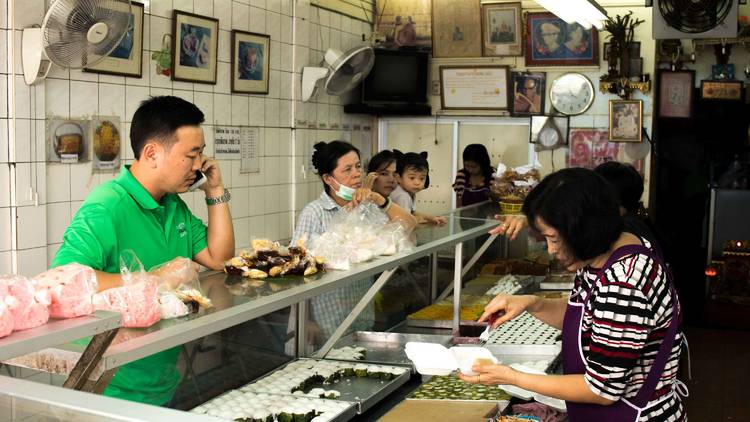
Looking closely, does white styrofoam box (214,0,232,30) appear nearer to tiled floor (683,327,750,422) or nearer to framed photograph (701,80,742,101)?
tiled floor (683,327,750,422)

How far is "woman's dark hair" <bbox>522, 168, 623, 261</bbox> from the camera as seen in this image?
2.47 m

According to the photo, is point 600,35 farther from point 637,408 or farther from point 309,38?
point 637,408

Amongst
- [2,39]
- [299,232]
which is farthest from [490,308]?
[2,39]

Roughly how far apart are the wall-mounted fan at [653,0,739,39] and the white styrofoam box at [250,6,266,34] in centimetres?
339

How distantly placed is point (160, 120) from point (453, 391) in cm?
155

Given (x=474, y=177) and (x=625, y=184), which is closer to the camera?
(x=625, y=184)

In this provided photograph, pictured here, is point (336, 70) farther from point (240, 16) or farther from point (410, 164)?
point (410, 164)

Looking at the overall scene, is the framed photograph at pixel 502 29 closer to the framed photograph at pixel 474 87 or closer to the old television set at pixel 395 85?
the framed photograph at pixel 474 87

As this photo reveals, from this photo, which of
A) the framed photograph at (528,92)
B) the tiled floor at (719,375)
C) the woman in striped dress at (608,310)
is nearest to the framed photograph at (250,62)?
the framed photograph at (528,92)

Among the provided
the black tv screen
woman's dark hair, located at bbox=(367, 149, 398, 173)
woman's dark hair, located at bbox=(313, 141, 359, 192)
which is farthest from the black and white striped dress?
the black tv screen

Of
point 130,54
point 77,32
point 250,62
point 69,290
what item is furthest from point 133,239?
point 250,62

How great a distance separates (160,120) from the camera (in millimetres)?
2801

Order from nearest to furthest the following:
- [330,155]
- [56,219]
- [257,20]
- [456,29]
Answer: [330,155]
[56,219]
[257,20]
[456,29]

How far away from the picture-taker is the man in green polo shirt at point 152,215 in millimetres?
2547
